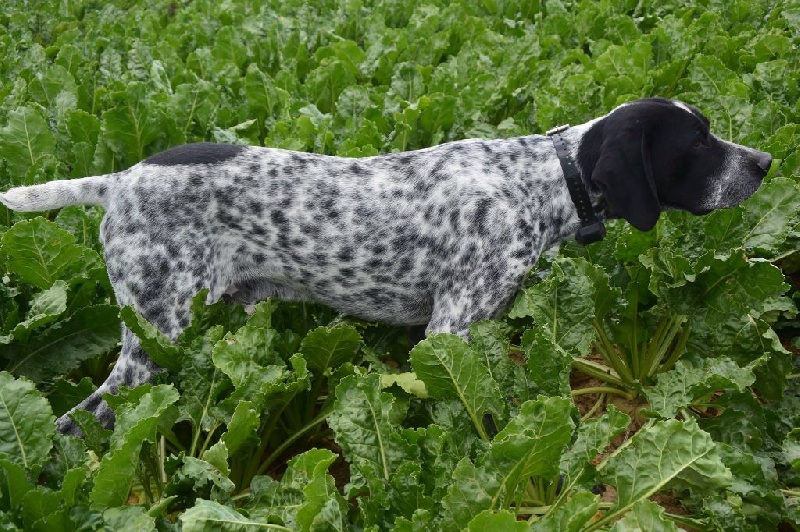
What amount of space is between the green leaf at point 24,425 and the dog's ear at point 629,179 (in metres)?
2.12

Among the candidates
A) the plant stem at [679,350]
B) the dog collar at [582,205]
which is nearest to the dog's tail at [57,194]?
the dog collar at [582,205]

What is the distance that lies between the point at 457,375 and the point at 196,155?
1.42 metres

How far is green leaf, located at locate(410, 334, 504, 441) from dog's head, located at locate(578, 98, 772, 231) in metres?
0.86

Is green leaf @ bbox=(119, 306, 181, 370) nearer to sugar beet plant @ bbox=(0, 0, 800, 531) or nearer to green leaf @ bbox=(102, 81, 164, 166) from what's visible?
sugar beet plant @ bbox=(0, 0, 800, 531)

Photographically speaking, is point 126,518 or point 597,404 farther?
point 597,404

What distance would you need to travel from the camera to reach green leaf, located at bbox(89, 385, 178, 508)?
275cm

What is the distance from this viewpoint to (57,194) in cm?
371

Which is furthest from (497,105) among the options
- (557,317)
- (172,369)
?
(172,369)

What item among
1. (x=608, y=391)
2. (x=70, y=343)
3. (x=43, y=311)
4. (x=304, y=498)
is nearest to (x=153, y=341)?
(x=43, y=311)

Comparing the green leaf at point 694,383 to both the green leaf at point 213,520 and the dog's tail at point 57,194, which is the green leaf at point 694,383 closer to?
the green leaf at point 213,520

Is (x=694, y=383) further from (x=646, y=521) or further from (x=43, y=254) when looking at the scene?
(x=43, y=254)

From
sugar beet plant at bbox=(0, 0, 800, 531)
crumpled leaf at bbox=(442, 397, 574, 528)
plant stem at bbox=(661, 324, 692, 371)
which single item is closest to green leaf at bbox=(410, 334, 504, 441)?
sugar beet plant at bbox=(0, 0, 800, 531)

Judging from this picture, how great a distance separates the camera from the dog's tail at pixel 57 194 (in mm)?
3699

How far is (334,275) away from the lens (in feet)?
12.6
